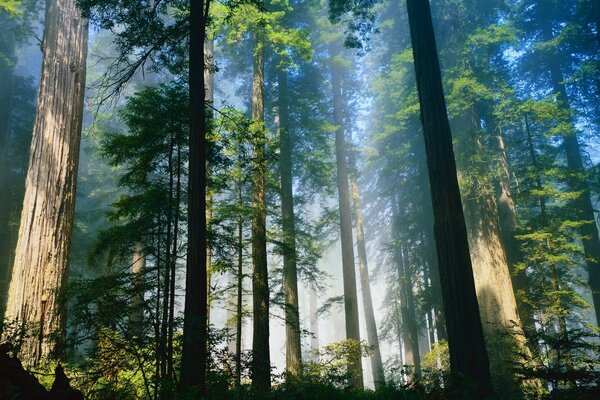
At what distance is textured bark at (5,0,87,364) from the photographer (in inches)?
250

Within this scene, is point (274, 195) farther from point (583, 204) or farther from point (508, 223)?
point (583, 204)

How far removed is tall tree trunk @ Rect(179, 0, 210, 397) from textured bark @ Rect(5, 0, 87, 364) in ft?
8.48

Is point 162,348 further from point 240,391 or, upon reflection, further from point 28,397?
point 28,397

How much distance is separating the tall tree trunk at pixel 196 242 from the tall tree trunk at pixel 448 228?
3398 mm

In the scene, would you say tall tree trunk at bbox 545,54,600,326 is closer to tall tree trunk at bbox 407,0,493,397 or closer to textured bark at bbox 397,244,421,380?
textured bark at bbox 397,244,421,380

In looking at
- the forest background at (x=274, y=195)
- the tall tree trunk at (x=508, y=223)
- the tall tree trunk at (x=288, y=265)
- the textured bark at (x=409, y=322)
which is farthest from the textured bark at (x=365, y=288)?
the tall tree trunk at (x=508, y=223)

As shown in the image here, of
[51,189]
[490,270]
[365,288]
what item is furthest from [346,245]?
[51,189]

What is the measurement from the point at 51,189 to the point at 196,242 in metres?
3.80

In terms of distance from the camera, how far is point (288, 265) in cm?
1399

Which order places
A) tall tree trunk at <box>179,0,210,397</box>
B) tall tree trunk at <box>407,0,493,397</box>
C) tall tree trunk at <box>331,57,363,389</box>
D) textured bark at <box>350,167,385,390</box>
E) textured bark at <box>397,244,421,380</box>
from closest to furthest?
tall tree trunk at <box>179,0,210,397</box>, tall tree trunk at <box>407,0,493,397</box>, tall tree trunk at <box>331,57,363,389</box>, textured bark at <box>397,244,421,380</box>, textured bark at <box>350,167,385,390</box>

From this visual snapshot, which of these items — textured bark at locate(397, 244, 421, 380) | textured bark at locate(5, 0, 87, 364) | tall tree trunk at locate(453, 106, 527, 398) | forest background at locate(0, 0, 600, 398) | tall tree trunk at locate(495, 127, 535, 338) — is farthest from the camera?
textured bark at locate(397, 244, 421, 380)

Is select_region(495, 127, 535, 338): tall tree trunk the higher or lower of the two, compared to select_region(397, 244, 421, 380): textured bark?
higher

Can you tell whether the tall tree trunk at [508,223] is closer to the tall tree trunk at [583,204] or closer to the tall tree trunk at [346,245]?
the tall tree trunk at [583,204]

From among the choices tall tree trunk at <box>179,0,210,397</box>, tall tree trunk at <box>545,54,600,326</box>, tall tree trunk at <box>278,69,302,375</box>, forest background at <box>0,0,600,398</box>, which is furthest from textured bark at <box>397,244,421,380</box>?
tall tree trunk at <box>179,0,210,397</box>
